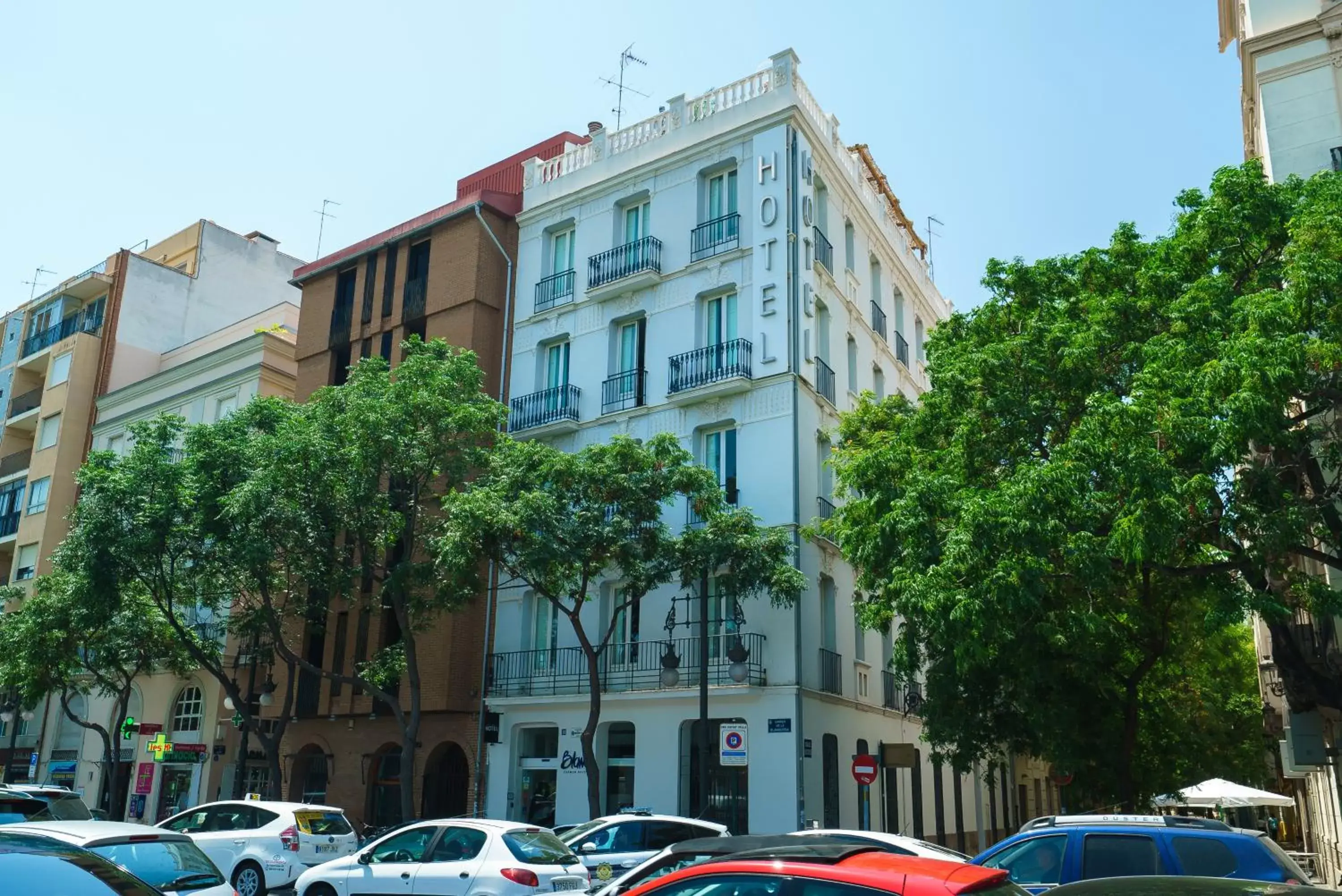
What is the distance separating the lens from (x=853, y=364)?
31.8 m

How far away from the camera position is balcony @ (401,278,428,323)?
113 ft

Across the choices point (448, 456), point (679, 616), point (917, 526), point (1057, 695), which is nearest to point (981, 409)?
point (917, 526)

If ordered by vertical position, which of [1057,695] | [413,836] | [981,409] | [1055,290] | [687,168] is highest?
[687,168]

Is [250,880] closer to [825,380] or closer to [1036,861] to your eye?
[1036,861]

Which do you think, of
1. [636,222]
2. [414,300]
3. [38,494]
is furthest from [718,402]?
Answer: [38,494]

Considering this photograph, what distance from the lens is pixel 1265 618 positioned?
48.9 feet

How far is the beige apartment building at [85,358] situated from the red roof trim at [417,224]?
22.8 feet

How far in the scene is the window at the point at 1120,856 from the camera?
10.9 meters

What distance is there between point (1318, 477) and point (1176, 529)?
2964 mm

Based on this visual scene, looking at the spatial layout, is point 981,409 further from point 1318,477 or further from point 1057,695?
point 1057,695

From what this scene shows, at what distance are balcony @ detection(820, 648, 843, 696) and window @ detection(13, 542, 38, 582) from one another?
35.7m

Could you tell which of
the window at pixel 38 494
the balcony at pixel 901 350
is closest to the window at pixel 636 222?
the balcony at pixel 901 350

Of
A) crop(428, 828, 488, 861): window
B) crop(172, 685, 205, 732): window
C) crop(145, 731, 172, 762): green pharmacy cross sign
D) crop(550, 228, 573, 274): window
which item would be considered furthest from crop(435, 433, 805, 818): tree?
crop(172, 685, 205, 732): window

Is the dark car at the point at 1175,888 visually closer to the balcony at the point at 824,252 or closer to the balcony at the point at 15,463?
the balcony at the point at 824,252
